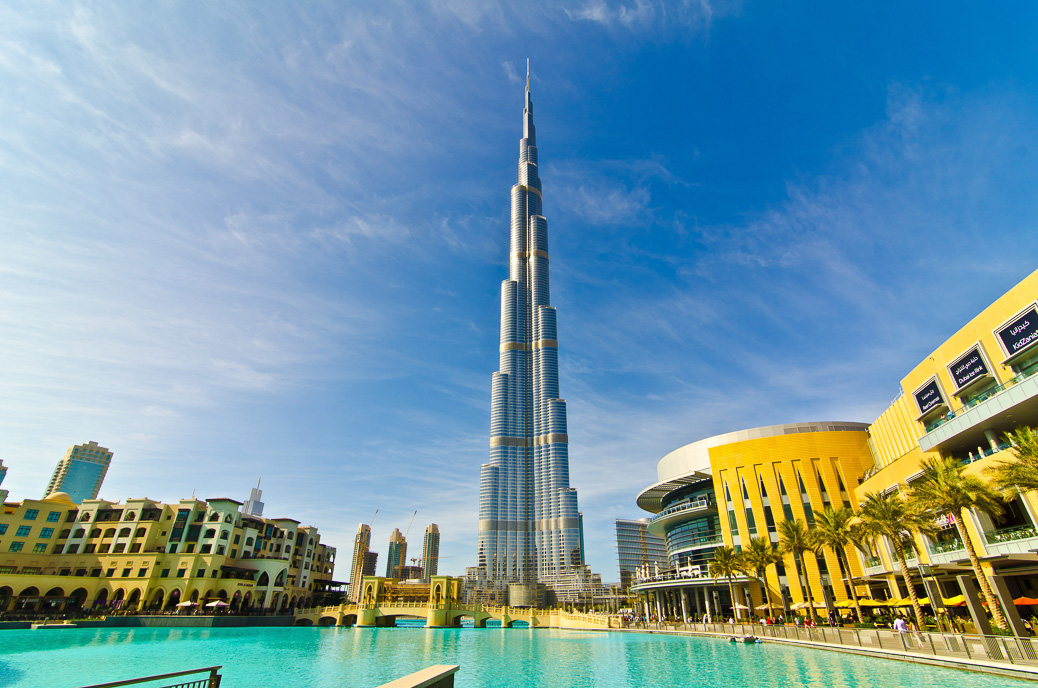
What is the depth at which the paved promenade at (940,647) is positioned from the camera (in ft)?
78.2

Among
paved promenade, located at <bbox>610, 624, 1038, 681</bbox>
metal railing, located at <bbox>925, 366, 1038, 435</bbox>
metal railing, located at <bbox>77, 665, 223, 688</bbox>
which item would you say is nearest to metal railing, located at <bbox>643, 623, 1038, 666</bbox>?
paved promenade, located at <bbox>610, 624, 1038, 681</bbox>

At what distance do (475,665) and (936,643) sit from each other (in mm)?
35085

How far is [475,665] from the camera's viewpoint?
4506cm

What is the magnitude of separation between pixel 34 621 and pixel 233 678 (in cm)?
6220

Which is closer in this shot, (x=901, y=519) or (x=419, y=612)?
(x=901, y=519)

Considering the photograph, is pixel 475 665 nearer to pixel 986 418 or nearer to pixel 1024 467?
pixel 1024 467

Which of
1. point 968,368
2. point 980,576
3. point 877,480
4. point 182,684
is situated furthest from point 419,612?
point 182,684

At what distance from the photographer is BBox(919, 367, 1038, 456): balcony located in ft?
115

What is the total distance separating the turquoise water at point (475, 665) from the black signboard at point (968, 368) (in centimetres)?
2555

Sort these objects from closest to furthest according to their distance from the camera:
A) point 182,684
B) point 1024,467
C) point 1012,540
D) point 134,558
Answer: point 182,684 < point 1024,467 < point 1012,540 < point 134,558

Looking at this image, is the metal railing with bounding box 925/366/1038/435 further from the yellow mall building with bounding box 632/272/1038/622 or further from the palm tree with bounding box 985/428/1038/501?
the palm tree with bounding box 985/428/1038/501

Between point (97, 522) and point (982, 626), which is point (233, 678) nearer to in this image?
point (982, 626)

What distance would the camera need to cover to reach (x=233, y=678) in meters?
35.7

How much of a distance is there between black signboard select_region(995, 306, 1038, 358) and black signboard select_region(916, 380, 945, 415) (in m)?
10.8
